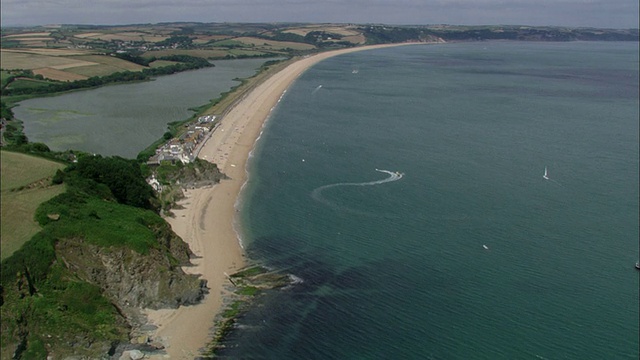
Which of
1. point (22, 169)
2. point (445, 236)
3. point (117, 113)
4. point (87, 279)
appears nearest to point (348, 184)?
point (445, 236)

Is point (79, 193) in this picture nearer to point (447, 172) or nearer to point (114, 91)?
point (447, 172)

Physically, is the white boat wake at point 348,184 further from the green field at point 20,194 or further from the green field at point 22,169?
the green field at point 22,169

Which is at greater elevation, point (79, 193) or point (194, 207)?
point (79, 193)

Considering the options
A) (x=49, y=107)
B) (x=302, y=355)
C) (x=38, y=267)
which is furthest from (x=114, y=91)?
(x=302, y=355)

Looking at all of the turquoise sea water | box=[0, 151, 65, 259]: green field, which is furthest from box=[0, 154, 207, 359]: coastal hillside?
the turquoise sea water

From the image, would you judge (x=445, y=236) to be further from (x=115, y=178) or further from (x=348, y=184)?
(x=115, y=178)

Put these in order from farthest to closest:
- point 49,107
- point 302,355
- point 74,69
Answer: point 74,69, point 49,107, point 302,355
